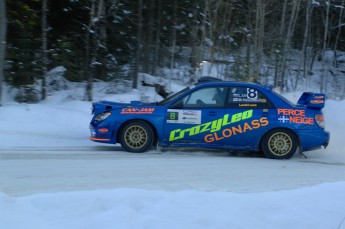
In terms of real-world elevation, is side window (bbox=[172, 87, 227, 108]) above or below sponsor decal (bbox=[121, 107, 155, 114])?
above

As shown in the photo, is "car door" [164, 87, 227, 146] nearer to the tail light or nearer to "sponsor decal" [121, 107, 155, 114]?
"sponsor decal" [121, 107, 155, 114]

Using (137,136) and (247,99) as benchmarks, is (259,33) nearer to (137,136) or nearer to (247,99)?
(247,99)

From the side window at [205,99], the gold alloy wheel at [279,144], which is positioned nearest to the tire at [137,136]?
the side window at [205,99]

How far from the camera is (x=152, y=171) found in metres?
7.01

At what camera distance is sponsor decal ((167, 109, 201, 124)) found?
860 cm

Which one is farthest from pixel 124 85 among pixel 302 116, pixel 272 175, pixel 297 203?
pixel 297 203

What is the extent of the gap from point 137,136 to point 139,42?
26.2 feet

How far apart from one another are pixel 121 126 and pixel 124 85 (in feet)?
24.4

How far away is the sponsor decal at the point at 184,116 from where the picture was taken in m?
8.60

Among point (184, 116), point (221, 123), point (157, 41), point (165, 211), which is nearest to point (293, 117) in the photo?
point (221, 123)

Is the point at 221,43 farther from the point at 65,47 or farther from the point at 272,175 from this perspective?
the point at 272,175

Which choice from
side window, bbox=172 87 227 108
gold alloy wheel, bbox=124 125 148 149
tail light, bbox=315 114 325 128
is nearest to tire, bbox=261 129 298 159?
tail light, bbox=315 114 325 128

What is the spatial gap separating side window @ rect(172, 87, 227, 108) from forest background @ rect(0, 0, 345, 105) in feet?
20.7

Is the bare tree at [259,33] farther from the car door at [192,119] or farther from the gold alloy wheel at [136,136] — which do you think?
the gold alloy wheel at [136,136]
